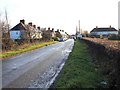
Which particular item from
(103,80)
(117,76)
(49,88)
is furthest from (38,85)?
(117,76)

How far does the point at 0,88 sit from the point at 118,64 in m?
4.82

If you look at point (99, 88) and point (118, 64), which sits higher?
point (118, 64)

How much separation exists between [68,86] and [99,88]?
1.11m

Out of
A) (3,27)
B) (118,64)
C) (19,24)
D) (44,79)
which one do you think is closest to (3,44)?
(3,27)

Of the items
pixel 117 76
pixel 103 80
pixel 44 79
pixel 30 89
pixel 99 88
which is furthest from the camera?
pixel 44 79

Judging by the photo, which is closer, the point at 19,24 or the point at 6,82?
the point at 6,82

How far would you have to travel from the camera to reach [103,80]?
11523mm

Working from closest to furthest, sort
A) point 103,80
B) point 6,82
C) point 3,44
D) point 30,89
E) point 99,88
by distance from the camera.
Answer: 1. point 99,88
2. point 30,89
3. point 103,80
4. point 6,82
5. point 3,44

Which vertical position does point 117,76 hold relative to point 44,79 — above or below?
above

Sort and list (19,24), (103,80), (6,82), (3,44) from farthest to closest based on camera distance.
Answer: (19,24) → (3,44) → (6,82) → (103,80)

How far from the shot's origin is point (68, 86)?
10.0 metres

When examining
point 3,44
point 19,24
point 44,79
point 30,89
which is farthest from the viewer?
point 19,24

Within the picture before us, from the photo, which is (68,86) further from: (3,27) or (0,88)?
(3,27)

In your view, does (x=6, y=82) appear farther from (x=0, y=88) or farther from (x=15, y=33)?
(x=15, y=33)
